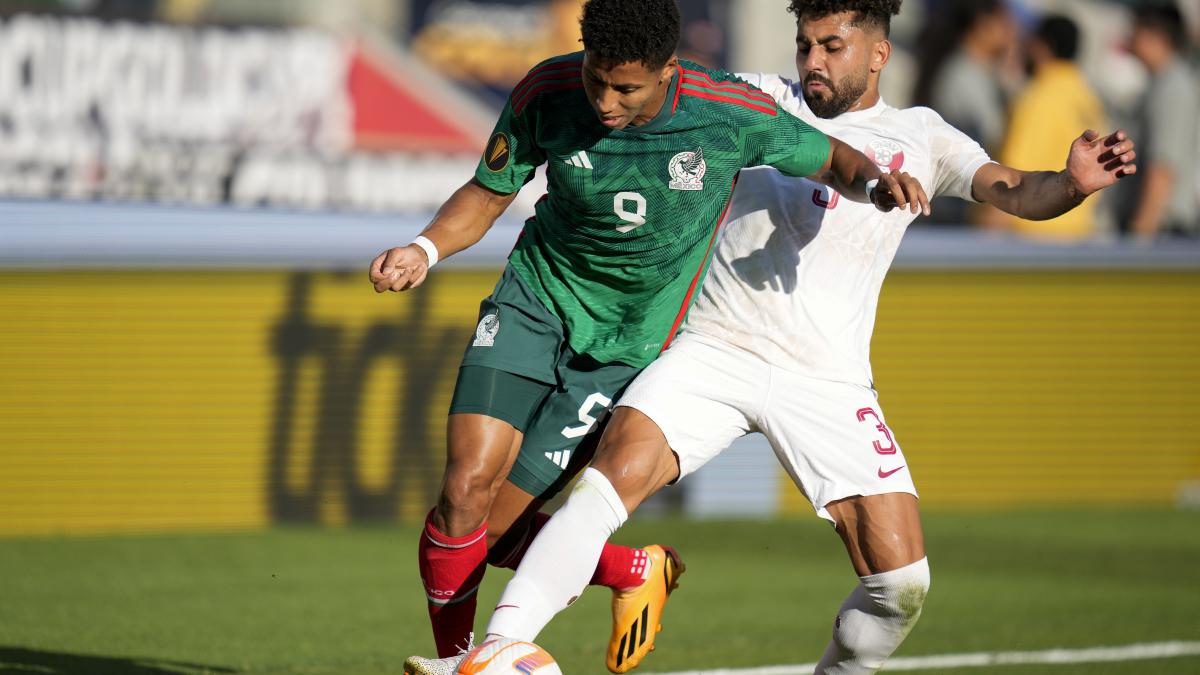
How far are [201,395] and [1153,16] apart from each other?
309 inches

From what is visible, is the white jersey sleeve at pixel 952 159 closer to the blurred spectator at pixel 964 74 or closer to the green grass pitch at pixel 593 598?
the green grass pitch at pixel 593 598

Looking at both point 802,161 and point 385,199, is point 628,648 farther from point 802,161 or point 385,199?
point 385,199

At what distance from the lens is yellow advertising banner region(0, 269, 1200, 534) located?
961 cm

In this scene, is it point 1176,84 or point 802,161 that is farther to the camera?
point 1176,84

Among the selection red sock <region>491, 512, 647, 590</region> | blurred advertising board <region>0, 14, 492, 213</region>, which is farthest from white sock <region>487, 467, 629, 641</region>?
blurred advertising board <region>0, 14, 492, 213</region>

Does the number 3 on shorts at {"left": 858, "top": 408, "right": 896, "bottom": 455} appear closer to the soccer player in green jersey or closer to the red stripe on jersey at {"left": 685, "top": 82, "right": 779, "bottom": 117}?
the soccer player in green jersey

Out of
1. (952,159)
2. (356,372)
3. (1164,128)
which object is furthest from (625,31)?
(1164,128)

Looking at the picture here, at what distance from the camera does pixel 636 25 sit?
4.74 meters

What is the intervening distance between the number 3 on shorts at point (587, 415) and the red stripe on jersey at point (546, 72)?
3.59ft

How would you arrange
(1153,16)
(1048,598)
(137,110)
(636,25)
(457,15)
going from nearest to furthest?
(636,25)
(1048,598)
(137,110)
(1153,16)
(457,15)

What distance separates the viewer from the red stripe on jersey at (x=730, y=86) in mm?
5316

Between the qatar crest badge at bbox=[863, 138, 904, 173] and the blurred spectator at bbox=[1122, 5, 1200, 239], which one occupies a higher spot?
the qatar crest badge at bbox=[863, 138, 904, 173]

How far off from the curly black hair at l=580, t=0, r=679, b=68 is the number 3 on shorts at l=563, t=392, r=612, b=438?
1.28 metres

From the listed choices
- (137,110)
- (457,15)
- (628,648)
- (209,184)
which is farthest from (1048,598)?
(457,15)
